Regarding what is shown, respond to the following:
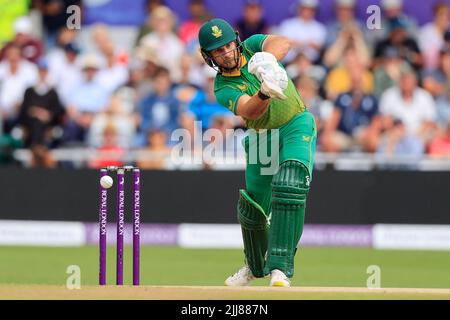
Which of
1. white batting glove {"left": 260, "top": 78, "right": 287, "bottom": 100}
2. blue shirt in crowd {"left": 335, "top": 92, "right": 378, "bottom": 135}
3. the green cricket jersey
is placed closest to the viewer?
white batting glove {"left": 260, "top": 78, "right": 287, "bottom": 100}

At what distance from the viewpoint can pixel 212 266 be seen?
10359 mm

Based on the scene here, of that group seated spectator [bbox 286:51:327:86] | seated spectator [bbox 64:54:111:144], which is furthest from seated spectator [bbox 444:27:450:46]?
seated spectator [bbox 64:54:111:144]

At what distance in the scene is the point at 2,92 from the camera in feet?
43.9

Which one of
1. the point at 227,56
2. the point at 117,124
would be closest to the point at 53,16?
the point at 117,124

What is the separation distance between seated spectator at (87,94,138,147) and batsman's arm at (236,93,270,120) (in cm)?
556

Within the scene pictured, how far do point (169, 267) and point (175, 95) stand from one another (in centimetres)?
293

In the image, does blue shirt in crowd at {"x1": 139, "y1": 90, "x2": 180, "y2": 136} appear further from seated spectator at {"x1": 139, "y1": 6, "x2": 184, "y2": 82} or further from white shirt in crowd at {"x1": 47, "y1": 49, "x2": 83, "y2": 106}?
white shirt in crowd at {"x1": 47, "y1": 49, "x2": 83, "y2": 106}

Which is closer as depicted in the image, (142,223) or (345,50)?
(142,223)

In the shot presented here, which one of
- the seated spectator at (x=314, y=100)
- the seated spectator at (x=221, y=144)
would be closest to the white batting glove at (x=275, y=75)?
the seated spectator at (x=221, y=144)

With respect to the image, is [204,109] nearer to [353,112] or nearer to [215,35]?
[353,112]

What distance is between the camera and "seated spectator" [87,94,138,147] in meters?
12.6

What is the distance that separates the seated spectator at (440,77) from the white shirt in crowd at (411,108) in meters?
0.32

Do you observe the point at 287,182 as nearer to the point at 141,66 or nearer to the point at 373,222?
the point at 373,222
